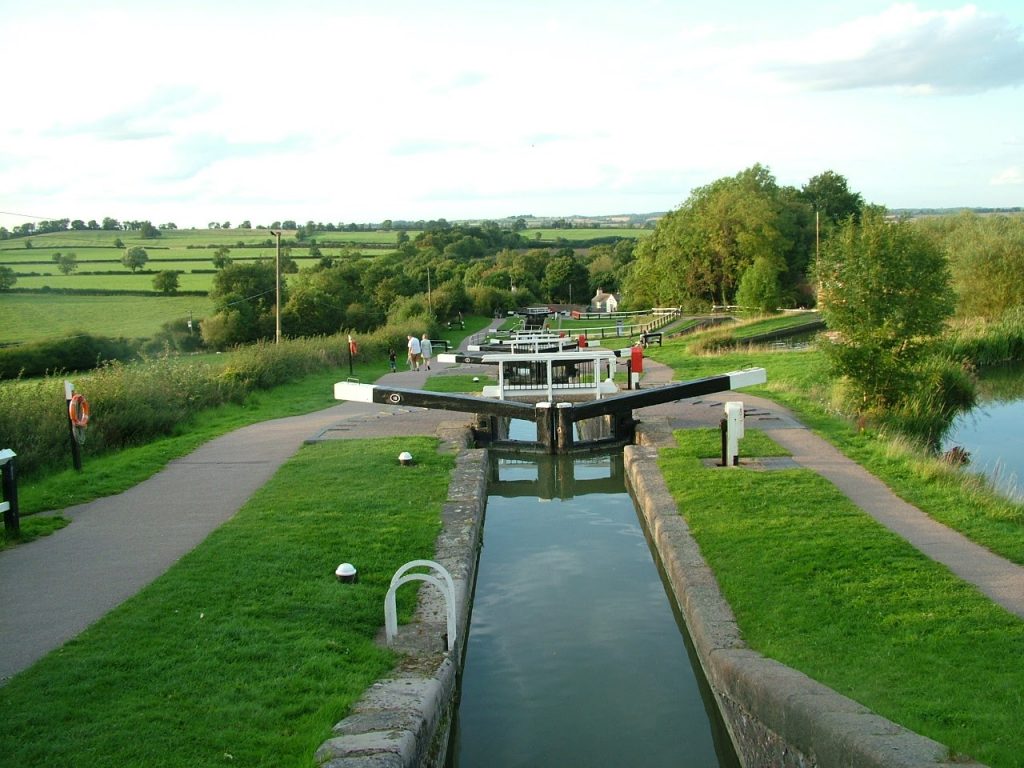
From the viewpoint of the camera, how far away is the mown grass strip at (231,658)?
4477mm

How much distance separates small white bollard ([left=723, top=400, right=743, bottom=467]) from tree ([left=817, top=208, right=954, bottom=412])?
5.06m

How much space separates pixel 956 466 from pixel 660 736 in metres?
7.46

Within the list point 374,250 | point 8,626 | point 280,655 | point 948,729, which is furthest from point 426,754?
point 374,250

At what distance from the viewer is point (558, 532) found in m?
10.8

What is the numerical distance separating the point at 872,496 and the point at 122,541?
24.1 ft

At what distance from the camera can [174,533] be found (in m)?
8.73

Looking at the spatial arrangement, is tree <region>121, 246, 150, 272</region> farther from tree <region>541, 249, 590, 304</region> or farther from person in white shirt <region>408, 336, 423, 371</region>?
tree <region>541, 249, 590, 304</region>

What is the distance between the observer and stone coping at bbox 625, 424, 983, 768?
13.6 feet

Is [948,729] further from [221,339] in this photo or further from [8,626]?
[221,339]

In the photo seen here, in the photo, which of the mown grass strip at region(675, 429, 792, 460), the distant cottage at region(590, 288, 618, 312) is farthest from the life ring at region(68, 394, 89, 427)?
the distant cottage at region(590, 288, 618, 312)

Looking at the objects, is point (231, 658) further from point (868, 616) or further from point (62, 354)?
point (62, 354)

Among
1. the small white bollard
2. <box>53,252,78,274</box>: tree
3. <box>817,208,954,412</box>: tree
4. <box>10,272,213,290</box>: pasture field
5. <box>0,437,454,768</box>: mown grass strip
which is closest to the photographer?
<box>0,437,454,768</box>: mown grass strip

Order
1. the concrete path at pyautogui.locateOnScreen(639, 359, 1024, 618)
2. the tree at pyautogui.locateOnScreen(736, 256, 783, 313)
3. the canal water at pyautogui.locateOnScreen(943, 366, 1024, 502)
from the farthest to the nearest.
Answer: the tree at pyautogui.locateOnScreen(736, 256, 783, 313)
the canal water at pyautogui.locateOnScreen(943, 366, 1024, 502)
the concrete path at pyautogui.locateOnScreen(639, 359, 1024, 618)

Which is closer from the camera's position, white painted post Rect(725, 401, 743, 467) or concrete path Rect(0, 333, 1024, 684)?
concrete path Rect(0, 333, 1024, 684)
